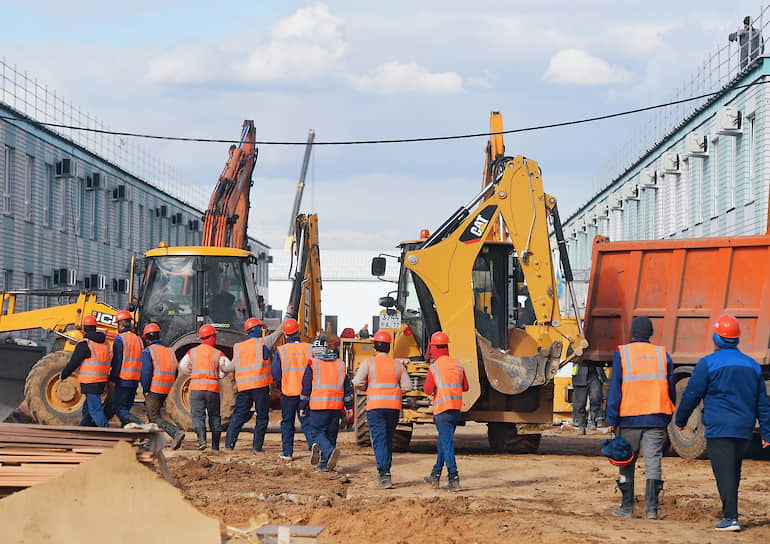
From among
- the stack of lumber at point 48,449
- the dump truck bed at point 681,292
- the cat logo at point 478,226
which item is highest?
the cat logo at point 478,226

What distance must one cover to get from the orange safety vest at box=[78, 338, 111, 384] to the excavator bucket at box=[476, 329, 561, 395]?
5012mm

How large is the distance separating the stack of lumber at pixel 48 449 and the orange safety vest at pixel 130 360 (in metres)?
5.67

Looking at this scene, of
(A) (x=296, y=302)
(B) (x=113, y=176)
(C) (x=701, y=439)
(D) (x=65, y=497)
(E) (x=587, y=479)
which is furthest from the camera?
(B) (x=113, y=176)

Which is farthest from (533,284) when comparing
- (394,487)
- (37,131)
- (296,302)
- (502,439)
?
(37,131)

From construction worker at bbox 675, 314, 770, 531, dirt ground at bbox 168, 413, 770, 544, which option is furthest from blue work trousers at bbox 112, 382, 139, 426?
construction worker at bbox 675, 314, 770, 531

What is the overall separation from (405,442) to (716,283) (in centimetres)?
482

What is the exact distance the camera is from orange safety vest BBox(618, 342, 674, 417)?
31.9ft

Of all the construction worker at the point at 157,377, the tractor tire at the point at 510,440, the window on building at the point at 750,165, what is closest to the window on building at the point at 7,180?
the construction worker at the point at 157,377

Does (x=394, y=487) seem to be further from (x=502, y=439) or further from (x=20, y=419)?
(x=20, y=419)

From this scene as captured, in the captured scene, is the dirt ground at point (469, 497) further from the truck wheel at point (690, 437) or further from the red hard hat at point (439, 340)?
the red hard hat at point (439, 340)

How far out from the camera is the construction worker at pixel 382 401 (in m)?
11.9

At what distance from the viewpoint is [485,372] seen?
1493 centimetres

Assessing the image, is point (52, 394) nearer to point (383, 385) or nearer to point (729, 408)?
point (383, 385)

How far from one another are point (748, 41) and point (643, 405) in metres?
21.1
